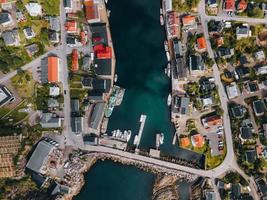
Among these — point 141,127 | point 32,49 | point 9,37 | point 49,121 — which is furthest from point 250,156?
point 9,37

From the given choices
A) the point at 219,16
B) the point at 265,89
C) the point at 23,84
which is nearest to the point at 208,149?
the point at 265,89

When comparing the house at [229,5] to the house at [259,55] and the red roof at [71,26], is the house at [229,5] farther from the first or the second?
the red roof at [71,26]

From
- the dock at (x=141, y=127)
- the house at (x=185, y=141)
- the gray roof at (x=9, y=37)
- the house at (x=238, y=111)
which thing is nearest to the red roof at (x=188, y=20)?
the house at (x=238, y=111)

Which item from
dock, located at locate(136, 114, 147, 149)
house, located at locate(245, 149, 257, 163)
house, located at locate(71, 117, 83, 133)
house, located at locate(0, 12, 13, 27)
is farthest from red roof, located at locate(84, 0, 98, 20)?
house, located at locate(245, 149, 257, 163)

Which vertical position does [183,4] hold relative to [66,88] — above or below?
above

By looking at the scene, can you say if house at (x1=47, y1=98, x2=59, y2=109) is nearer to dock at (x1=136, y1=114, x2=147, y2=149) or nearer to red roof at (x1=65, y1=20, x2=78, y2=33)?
red roof at (x1=65, y1=20, x2=78, y2=33)

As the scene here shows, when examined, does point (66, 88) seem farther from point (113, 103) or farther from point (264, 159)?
point (264, 159)
